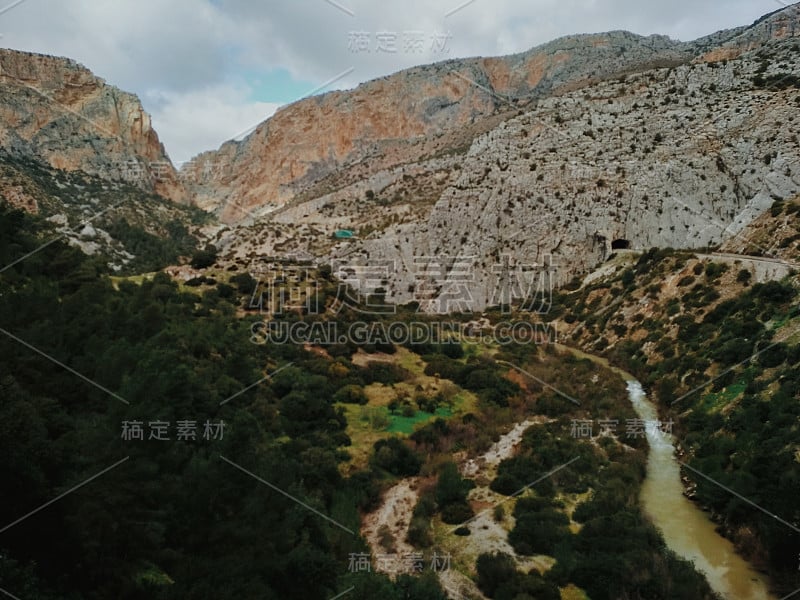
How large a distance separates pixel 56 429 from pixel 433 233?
42.6 meters

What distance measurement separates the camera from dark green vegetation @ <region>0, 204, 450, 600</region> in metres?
7.41

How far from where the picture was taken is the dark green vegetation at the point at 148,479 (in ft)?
24.3

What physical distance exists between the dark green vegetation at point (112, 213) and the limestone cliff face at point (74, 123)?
257 inches

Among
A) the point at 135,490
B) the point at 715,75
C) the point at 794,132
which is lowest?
the point at 135,490

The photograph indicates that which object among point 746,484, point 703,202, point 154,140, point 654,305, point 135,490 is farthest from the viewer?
point 154,140

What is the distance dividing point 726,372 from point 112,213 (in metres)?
88.6

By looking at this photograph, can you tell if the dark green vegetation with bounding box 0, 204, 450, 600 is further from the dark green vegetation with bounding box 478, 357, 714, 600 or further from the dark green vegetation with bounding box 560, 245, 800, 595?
the dark green vegetation with bounding box 560, 245, 800, 595

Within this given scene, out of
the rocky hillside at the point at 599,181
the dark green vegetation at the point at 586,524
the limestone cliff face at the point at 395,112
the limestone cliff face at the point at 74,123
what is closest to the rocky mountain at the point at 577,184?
the rocky hillside at the point at 599,181

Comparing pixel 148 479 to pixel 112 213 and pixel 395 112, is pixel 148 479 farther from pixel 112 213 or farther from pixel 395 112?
pixel 395 112

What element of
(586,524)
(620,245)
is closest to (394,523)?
(586,524)

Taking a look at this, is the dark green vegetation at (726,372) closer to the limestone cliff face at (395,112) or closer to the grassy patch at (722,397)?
the grassy patch at (722,397)

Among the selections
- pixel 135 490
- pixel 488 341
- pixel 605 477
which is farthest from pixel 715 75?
pixel 135 490

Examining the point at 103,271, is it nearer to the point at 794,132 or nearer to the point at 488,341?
the point at 488,341

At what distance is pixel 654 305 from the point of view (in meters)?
31.2
